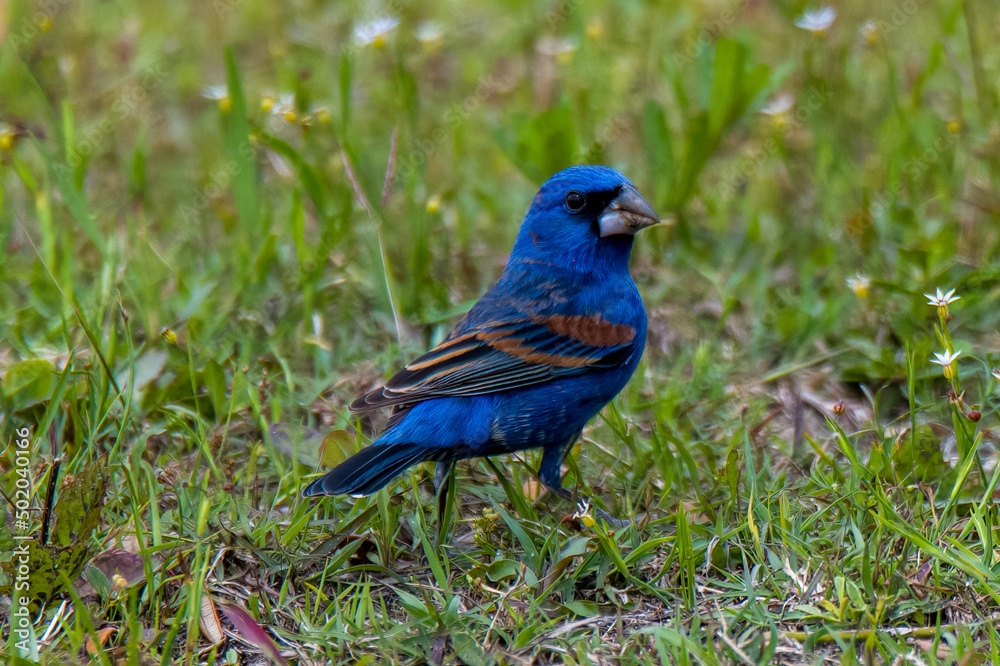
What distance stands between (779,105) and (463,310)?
1987 millimetres

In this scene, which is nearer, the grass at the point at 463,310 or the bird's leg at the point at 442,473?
the grass at the point at 463,310

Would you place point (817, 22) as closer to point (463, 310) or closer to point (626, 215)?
point (626, 215)

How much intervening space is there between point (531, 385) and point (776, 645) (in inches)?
43.4

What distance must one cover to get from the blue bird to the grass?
0.52 feet

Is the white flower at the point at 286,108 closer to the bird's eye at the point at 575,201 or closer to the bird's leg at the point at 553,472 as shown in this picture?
the bird's eye at the point at 575,201

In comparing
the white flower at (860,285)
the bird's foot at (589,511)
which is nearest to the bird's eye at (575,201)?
the bird's foot at (589,511)

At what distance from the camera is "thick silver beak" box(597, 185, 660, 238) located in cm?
327

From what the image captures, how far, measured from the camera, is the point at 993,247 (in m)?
3.99

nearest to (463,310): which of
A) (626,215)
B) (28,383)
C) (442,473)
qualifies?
(626,215)

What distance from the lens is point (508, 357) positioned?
123 inches

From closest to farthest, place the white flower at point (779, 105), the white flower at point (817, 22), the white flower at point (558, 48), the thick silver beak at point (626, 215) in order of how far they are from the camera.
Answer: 1. the thick silver beak at point (626, 215)
2. the white flower at point (817, 22)
3. the white flower at point (779, 105)
4. the white flower at point (558, 48)

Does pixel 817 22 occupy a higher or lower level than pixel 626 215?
higher

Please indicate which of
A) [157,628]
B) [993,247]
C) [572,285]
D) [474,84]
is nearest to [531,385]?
[572,285]

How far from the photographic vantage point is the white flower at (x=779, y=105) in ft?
14.9
